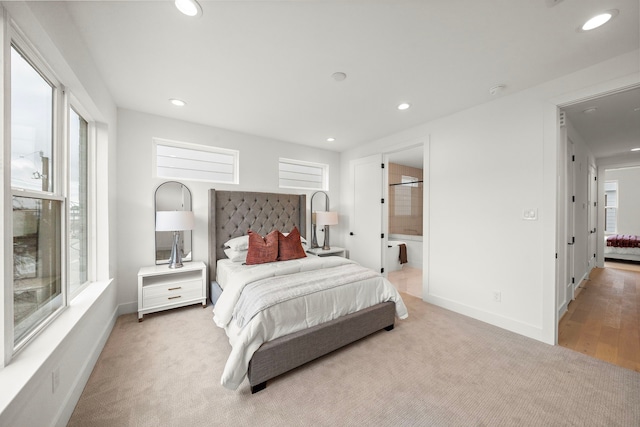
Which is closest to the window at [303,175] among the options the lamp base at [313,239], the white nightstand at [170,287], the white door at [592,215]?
the lamp base at [313,239]

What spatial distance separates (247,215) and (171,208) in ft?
3.44

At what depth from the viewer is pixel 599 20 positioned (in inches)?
63.1

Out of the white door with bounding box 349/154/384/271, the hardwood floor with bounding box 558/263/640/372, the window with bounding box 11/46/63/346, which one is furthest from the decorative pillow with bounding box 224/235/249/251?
the hardwood floor with bounding box 558/263/640/372

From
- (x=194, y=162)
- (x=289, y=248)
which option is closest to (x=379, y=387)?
(x=289, y=248)

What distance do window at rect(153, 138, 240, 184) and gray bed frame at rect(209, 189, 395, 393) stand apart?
39cm

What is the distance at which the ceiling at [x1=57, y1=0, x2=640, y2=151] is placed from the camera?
5.05 ft

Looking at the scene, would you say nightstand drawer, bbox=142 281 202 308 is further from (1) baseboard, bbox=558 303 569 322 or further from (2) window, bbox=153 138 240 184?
(1) baseboard, bbox=558 303 569 322

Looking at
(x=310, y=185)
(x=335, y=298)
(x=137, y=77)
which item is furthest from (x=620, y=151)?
(x=137, y=77)

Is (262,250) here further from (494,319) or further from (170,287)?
(494,319)

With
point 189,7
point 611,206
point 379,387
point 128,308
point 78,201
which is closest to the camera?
point 189,7

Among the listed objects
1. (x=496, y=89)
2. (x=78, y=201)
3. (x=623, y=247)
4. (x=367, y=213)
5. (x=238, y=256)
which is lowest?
(x=623, y=247)

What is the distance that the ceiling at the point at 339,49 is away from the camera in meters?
1.54

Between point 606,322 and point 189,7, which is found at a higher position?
point 189,7

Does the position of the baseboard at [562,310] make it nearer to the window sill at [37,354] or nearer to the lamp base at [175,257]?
the window sill at [37,354]
